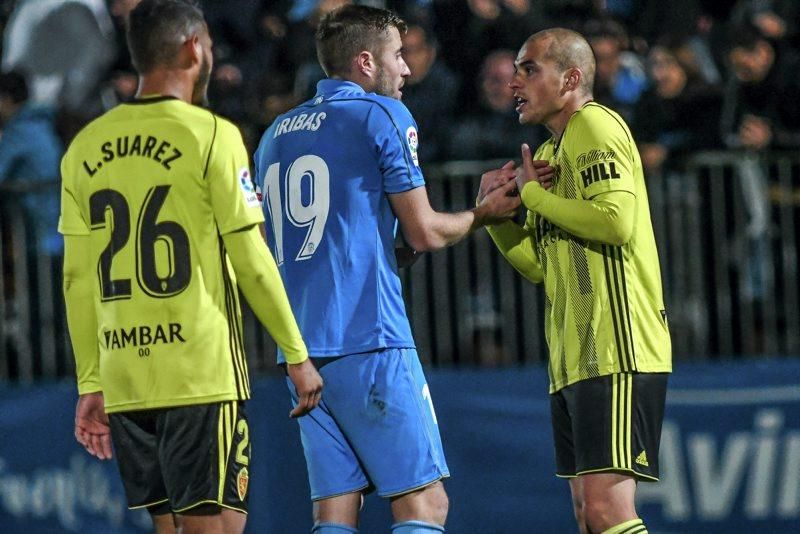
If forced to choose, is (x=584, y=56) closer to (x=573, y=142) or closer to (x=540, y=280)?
(x=573, y=142)

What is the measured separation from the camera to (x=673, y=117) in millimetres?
9438

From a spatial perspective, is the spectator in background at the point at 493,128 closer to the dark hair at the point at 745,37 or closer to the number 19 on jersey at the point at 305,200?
the dark hair at the point at 745,37

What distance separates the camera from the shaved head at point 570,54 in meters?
5.76

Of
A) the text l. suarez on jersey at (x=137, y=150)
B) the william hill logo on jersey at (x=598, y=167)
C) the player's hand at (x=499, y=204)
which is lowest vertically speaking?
the player's hand at (x=499, y=204)

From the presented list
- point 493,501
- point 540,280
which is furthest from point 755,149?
point 540,280

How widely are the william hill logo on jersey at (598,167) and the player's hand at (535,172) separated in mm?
243

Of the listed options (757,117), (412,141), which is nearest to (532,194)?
(412,141)

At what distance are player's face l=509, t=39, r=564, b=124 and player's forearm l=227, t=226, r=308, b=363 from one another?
1552 mm

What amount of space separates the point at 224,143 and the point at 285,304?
Answer: 1.90 ft

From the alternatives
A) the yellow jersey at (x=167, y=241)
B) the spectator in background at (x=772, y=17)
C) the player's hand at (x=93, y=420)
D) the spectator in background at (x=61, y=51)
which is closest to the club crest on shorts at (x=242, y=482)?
the yellow jersey at (x=167, y=241)

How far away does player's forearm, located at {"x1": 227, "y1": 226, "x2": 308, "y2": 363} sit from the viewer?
183 inches

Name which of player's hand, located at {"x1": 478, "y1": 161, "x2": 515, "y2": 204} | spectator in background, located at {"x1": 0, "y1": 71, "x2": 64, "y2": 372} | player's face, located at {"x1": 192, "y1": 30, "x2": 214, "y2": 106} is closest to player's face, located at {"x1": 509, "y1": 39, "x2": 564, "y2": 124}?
player's hand, located at {"x1": 478, "y1": 161, "x2": 515, "y2": 204}

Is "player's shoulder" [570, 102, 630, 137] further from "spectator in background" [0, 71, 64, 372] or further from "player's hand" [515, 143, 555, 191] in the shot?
"spectator in background" [0, 71, 64, 372]

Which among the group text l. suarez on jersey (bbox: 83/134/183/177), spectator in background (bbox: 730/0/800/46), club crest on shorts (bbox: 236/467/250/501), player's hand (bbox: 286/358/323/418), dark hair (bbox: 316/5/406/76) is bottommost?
club crest on shorts (bbox: 236/467/250/501)
